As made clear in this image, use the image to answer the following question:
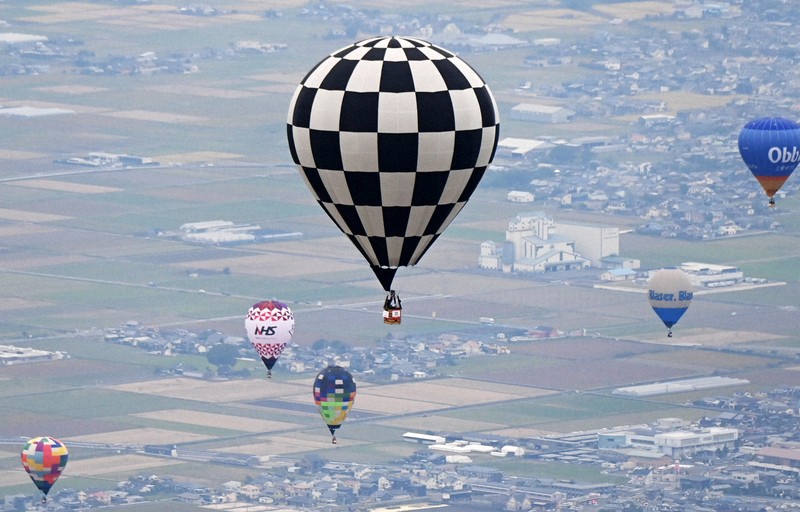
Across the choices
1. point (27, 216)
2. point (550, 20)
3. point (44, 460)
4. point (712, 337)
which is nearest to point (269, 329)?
point (44, 460)

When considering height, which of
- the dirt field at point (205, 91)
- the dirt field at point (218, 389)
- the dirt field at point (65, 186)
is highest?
the dirt field at point (205, 91)

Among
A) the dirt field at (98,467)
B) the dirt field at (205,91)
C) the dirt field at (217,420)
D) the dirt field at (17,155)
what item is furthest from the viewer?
the dirt field at (205,91)

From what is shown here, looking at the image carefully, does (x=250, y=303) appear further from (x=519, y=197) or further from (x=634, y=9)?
(x=634, y=9)

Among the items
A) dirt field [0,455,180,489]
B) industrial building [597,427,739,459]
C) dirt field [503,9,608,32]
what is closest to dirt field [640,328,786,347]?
industrial building [597,427,739,459]

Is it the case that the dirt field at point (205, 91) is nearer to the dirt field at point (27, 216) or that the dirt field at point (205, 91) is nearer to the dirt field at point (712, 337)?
the dirt field at point (27, 216)

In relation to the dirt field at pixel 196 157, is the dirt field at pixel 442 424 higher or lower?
lower

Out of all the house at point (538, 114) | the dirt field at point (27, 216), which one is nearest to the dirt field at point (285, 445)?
the dirt field at point (27, 216)

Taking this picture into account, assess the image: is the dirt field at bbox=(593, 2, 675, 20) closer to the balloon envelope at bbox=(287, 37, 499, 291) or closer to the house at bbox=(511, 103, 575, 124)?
the house at bbox=(511, 103, 575, 124)
